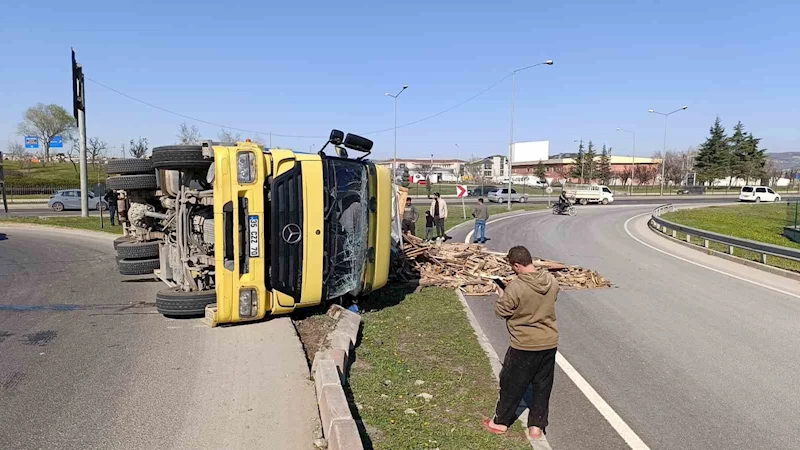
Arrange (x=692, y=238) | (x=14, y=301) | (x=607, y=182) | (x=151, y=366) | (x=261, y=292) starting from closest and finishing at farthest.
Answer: (x=151, y=366)
(x=261, y=292)
(x=14, y=301)
(x=692, y=238)
(x=607, y=182)

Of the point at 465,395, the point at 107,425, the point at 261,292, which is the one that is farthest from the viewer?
the point at 261,292

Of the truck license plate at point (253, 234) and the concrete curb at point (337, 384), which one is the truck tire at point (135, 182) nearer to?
the truck license plate at point (253, 234)

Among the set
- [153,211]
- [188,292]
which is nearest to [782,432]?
[188,292]

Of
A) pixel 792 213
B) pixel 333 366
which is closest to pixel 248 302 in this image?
pixel 333 366

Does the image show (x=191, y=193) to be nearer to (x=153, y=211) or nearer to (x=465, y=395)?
(x=153, y=211)

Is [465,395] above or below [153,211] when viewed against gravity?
below

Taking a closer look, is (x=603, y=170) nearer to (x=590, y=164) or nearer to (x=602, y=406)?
(x=590, y=164)

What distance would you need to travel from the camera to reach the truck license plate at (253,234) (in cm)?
645

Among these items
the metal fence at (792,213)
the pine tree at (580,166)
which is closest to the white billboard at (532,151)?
the pine tree at (580,166)

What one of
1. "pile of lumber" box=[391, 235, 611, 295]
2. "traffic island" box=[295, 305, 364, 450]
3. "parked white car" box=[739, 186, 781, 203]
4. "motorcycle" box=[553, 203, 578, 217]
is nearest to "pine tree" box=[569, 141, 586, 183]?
"parked white car" box=[739, 186, 781, 203]

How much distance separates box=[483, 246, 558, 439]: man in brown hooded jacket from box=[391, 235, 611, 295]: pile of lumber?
19.4 feet

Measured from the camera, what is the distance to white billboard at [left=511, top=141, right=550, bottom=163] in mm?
119250

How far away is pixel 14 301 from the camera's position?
8797mm

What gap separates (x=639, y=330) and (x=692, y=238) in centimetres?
1596
